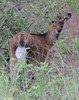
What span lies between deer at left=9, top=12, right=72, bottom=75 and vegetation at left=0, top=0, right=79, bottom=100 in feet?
0.48

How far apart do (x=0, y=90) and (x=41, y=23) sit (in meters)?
2.93

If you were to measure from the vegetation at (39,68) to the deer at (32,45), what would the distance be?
0.48 feet

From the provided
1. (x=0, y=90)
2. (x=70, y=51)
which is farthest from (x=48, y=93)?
(x=70, y=51)

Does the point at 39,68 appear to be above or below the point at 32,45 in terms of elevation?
above

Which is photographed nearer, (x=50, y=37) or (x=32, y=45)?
(x=32, y=45)

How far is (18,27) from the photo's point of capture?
19.3 ft

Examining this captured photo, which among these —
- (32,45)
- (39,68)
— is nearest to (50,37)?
(32,45)

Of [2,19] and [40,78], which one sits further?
[2,19]

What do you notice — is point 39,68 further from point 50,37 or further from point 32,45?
point 50,37

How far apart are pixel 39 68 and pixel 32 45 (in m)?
1.56

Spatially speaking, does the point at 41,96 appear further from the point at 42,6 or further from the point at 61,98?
the point at 42,6

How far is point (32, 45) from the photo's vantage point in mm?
5340

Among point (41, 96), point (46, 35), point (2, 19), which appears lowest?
point (46, 35)

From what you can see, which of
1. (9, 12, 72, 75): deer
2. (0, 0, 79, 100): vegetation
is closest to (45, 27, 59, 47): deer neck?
(9, 12, 72, 75): deer
